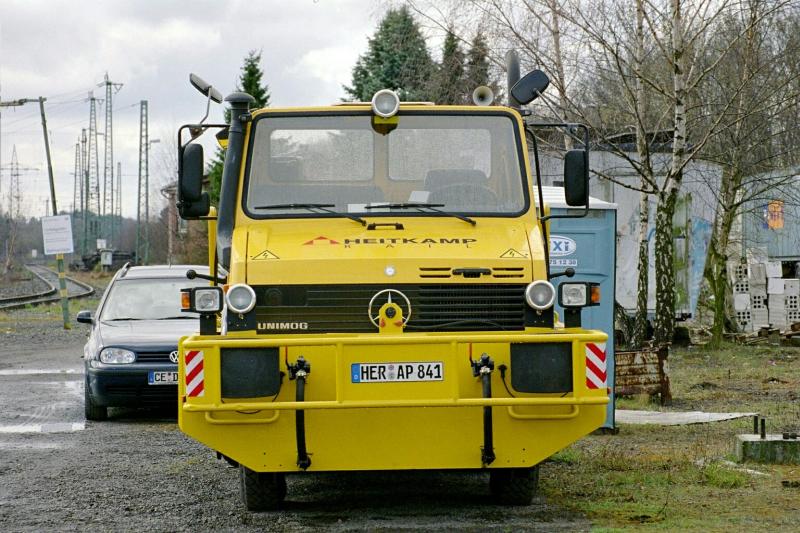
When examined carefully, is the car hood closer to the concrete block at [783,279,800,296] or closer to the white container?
the white container

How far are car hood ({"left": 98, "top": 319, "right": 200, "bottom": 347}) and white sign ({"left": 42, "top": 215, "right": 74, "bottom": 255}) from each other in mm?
19641

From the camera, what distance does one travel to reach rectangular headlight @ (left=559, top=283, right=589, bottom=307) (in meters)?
7.27

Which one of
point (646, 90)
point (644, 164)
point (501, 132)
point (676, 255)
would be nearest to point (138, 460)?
point (501, 132)

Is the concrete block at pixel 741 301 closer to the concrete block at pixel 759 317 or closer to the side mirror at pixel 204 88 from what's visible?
the concrete block at pixel 759 317

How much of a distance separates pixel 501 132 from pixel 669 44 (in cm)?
1097

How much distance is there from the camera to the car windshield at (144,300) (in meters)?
14.1

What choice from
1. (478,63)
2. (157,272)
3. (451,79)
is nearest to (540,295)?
(157,272)

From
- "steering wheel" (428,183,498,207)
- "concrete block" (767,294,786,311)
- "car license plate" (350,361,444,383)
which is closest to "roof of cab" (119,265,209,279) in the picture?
"steering wheel" (428,183,498,207)

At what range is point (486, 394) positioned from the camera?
670cm

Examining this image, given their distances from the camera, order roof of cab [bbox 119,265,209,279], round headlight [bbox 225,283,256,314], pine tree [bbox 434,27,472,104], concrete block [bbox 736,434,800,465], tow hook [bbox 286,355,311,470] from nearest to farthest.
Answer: tow hook [bbox 286,355,311,470]
round headlight [bbox 225,283,256,314]
concrete block [bbox 736,434,800,465]
roof of cab [bbox 119,265,209,279]
pine tree [bbox 434,27,472,104]

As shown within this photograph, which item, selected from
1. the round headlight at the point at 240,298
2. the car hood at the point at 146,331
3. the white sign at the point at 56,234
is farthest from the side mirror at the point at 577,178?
the white sign at the point at 56,234

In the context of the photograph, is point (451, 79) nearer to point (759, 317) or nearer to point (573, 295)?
point (759, 317)

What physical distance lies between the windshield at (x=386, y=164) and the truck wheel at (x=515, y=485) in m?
1.65

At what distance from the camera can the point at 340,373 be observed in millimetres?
6676
